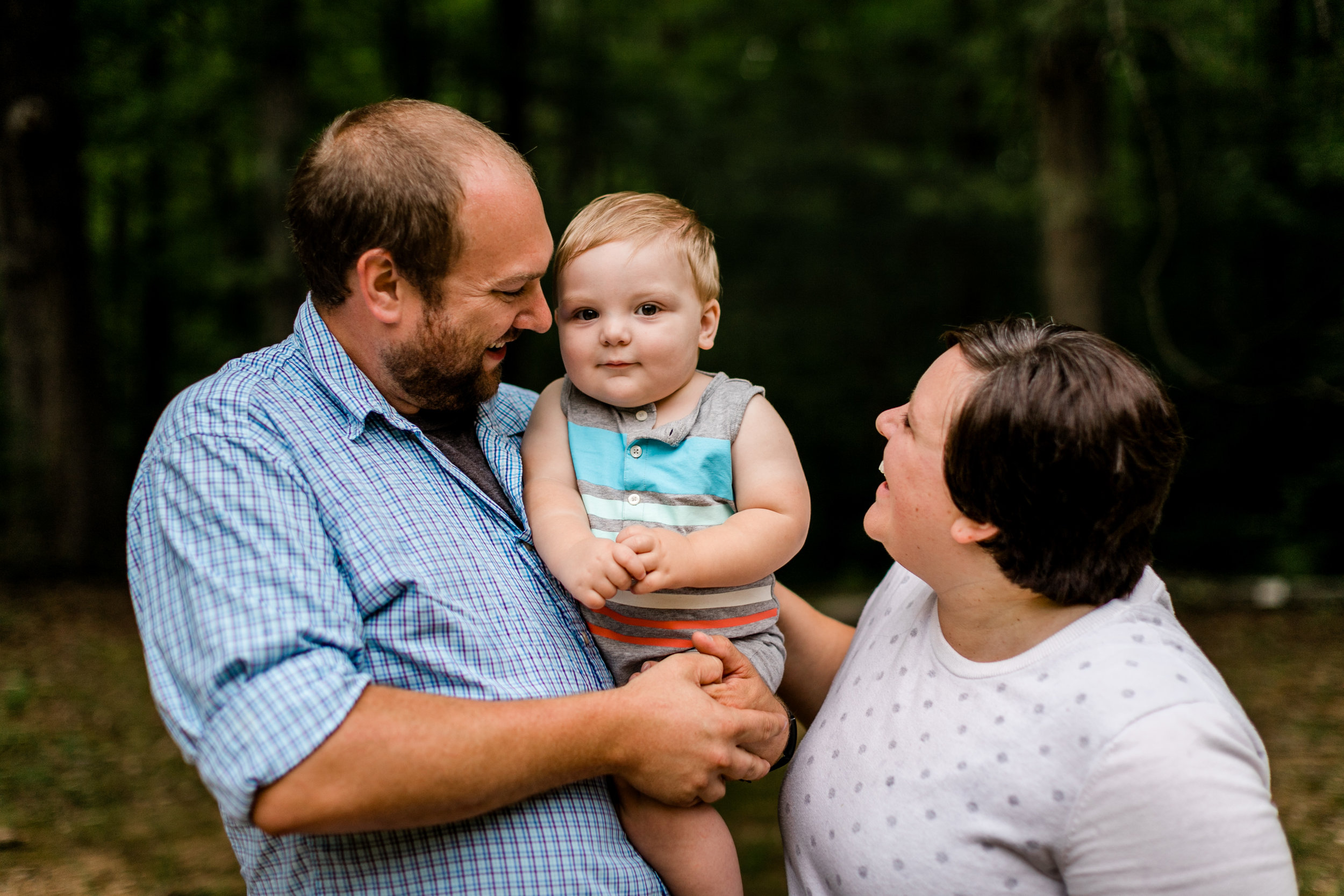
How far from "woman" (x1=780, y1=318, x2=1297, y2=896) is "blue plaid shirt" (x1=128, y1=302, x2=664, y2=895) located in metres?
0.52

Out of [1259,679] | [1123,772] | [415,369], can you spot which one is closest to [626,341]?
[415,369]

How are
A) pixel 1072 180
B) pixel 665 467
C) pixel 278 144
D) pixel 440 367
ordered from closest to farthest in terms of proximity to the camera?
pixel 665 467, pixel 440 367, pixel 1072 180, pixel 278 144

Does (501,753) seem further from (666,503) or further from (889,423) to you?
(889,423)

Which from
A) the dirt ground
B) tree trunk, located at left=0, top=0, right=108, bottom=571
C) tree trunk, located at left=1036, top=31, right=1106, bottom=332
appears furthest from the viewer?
tree trunk, located at left=1036, top=31, right=1106, bottom=332

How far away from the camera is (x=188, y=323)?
12.7 meters

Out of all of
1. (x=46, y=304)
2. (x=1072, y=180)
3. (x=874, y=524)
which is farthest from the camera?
(x=1072, y=180)

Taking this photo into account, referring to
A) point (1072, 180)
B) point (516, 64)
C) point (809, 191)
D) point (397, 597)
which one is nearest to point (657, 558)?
point (397, 597)

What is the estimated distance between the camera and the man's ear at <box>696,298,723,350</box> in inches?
83.4

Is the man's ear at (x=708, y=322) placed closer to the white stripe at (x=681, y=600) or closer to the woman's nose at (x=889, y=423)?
the woman's nose at (x=889, y=423)

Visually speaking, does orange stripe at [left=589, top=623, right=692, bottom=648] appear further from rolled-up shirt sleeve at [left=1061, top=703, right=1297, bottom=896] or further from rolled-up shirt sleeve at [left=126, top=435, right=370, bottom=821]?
rolled-up shirt sleeve at [left=1061, top=703, right=1297, bottom=896]

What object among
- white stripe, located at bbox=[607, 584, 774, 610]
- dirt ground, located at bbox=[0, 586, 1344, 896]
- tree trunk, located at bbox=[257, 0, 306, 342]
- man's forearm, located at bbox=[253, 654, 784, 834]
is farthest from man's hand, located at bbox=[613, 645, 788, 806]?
tree trunk, located at bbox=[257, 0, 306, 342]

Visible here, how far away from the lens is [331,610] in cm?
164

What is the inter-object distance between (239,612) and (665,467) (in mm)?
807

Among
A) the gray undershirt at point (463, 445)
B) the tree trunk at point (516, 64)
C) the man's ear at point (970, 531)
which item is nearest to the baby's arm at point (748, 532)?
the man's ear at point (970, 531)
